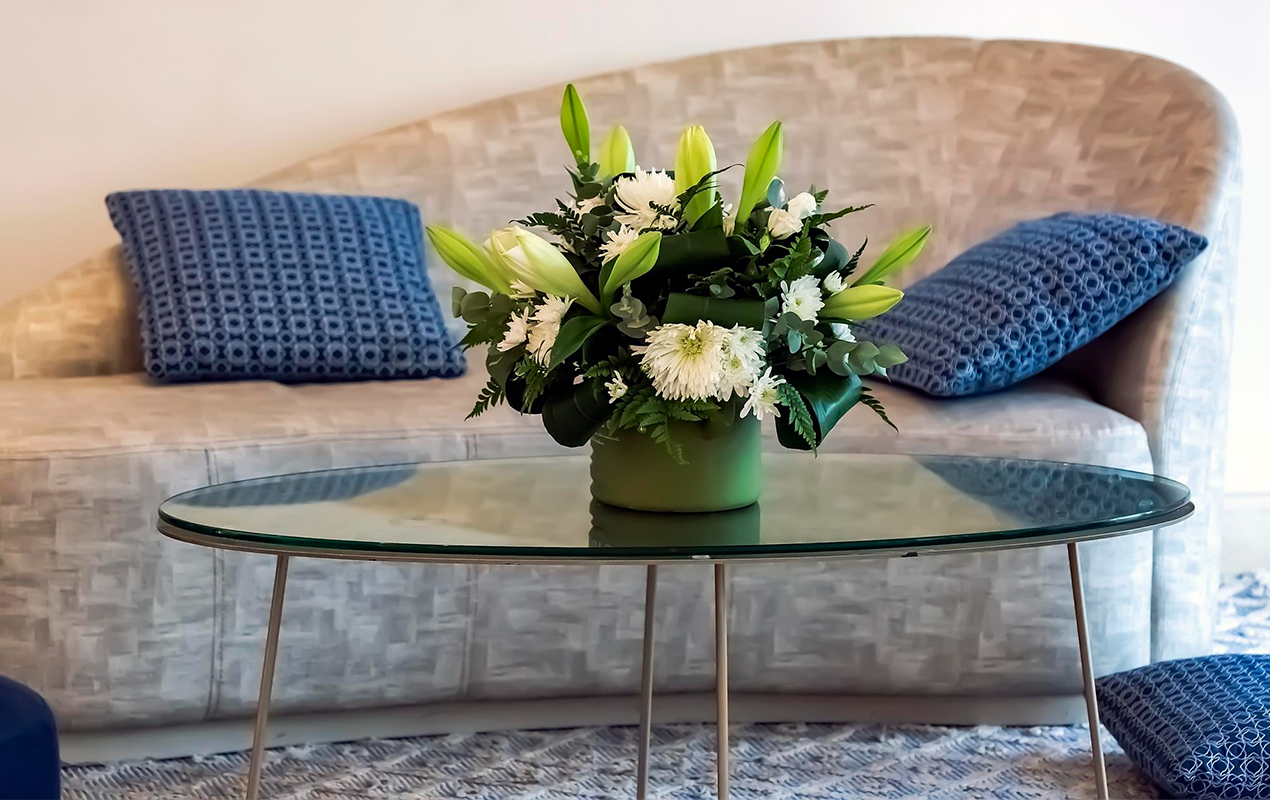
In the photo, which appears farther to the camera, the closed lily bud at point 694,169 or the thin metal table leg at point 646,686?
the thin metal table leg at point 646,686

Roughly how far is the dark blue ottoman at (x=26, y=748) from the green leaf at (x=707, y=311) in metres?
0.57

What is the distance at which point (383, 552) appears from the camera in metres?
1.04

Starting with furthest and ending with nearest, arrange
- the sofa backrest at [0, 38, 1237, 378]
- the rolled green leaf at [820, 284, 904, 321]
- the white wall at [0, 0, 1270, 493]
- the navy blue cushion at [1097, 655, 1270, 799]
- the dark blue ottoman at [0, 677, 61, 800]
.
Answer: the white wall at [0, 0, 1270, 493], the sofa backrest at [0, 38, 1237, 378], the navy blue cushion at [1097, 655, 1270, 799], the rolled green leaf at [820, 284, 904, 321], the dark blue ottoman at [0, 677, 61, 800]

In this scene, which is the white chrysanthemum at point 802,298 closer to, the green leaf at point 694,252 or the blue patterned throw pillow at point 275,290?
the green leaf at point 694,252

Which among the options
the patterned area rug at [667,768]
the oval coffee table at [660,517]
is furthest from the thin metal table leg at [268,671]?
the patterned area rug at [667,768]

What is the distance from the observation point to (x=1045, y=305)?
1.80m

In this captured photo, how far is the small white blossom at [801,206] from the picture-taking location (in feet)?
3.81

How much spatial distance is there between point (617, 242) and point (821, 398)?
0.74 feet

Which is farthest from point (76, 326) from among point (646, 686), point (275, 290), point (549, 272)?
point (549, 272)

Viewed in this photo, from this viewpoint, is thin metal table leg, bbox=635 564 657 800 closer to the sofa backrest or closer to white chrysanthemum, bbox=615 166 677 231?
white chrysanthemum, bbox=615 166 677 231

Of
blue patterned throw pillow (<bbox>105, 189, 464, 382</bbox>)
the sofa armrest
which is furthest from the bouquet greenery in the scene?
the sofa armrest

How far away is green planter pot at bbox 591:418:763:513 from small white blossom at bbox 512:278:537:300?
146 millimetres

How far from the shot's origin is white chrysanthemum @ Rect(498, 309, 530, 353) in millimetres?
1181

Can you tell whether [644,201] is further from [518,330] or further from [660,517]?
[660,517]
